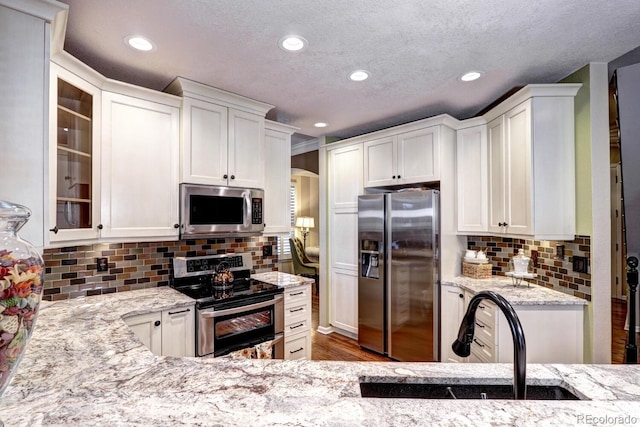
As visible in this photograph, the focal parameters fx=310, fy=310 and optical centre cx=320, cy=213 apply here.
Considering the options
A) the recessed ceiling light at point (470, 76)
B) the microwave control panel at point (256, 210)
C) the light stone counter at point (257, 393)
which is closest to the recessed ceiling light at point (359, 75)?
the recessed ceiling light at point (470, 76)

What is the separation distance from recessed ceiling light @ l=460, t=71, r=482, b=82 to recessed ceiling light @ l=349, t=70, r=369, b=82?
74cm

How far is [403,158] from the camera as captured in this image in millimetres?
3281

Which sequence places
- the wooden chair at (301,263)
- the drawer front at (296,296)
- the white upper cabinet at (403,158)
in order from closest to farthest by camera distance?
1. the drawer front at (296,296)
2. the white upper cabinet at (403,158)
3. the wooden chair at (301,263)

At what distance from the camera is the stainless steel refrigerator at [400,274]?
2.96m

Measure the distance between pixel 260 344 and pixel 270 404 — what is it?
5.78 ft

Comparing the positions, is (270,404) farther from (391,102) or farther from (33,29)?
(391,102)

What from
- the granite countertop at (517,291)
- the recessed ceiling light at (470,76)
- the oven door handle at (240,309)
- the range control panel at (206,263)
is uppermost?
the recessed ceiling light at (470,76)

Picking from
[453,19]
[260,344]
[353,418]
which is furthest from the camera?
[260,344]

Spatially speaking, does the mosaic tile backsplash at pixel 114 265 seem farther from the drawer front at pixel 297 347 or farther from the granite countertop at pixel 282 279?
the drawer front at pixel 297 347

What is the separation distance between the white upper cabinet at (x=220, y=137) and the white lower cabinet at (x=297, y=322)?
105 cm

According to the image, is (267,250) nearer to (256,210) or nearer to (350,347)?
(256,210)

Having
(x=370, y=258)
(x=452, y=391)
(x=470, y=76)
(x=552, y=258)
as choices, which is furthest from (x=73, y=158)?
(x=552, y=258)

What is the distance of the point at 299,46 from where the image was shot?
1.95 metres

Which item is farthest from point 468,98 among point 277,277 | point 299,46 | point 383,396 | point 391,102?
point 383,396
